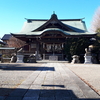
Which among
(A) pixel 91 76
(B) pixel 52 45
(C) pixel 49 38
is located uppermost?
(C) pixel 49 38

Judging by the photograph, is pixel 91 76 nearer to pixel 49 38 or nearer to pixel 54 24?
pixel 49 38

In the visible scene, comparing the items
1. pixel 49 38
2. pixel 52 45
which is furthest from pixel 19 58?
pixel 52 45

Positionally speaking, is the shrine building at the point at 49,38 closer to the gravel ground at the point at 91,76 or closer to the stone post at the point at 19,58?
the stone post at the point at 19,58

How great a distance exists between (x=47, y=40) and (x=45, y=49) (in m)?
1.65

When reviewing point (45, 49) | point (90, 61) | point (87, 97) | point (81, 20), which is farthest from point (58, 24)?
point (87, 97)

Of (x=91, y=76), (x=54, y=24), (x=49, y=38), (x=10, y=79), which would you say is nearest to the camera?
(x=10, y=79)

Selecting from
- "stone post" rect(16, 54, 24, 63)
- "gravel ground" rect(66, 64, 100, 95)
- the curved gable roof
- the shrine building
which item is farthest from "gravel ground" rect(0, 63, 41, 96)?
the curved gable roof

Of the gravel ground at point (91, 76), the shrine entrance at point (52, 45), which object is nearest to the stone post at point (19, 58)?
the shrine entrance at point (52, 45)

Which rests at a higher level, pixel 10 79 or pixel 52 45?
pixel 52 45

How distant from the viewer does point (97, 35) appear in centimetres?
1691

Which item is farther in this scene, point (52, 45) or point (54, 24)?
point (54, 24)

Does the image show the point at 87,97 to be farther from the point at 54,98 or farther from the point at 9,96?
the point at 9,96

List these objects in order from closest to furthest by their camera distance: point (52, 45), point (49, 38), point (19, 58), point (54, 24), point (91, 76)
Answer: point (91, 76)
point (19, 58)
point (49, 38)
point (52, 45)
point (54, 24)

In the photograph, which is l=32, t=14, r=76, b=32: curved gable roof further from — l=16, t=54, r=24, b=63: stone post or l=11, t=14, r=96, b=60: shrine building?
l=16, t=54, r=24, b=63: stone post
